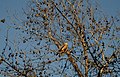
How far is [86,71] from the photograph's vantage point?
8656 mm

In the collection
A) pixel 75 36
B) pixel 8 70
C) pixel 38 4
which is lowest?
pixel 8 70

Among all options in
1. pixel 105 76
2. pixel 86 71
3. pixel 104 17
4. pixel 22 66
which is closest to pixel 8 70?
pixel 22 66

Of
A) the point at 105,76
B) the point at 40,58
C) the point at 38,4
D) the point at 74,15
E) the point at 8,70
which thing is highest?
the point at 38,4

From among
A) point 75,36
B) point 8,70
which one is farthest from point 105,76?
point 8,70

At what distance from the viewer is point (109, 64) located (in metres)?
6.86

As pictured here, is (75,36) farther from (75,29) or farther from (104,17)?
(104,17)

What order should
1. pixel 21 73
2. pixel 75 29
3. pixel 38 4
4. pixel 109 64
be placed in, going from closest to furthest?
pixel 109 64, pixel 21 73, pixel 75 29, pixel 38 4

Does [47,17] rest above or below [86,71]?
above

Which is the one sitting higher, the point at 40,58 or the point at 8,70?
the point at 40,58

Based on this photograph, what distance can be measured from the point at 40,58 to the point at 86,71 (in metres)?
1.90

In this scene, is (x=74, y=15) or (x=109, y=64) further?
(x=74, y=15)

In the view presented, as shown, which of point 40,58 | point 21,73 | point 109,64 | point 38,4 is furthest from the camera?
point 38,4

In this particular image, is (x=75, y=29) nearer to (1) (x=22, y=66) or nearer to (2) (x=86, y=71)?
(2) (x=86, y=71)

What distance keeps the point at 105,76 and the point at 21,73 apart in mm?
2789
